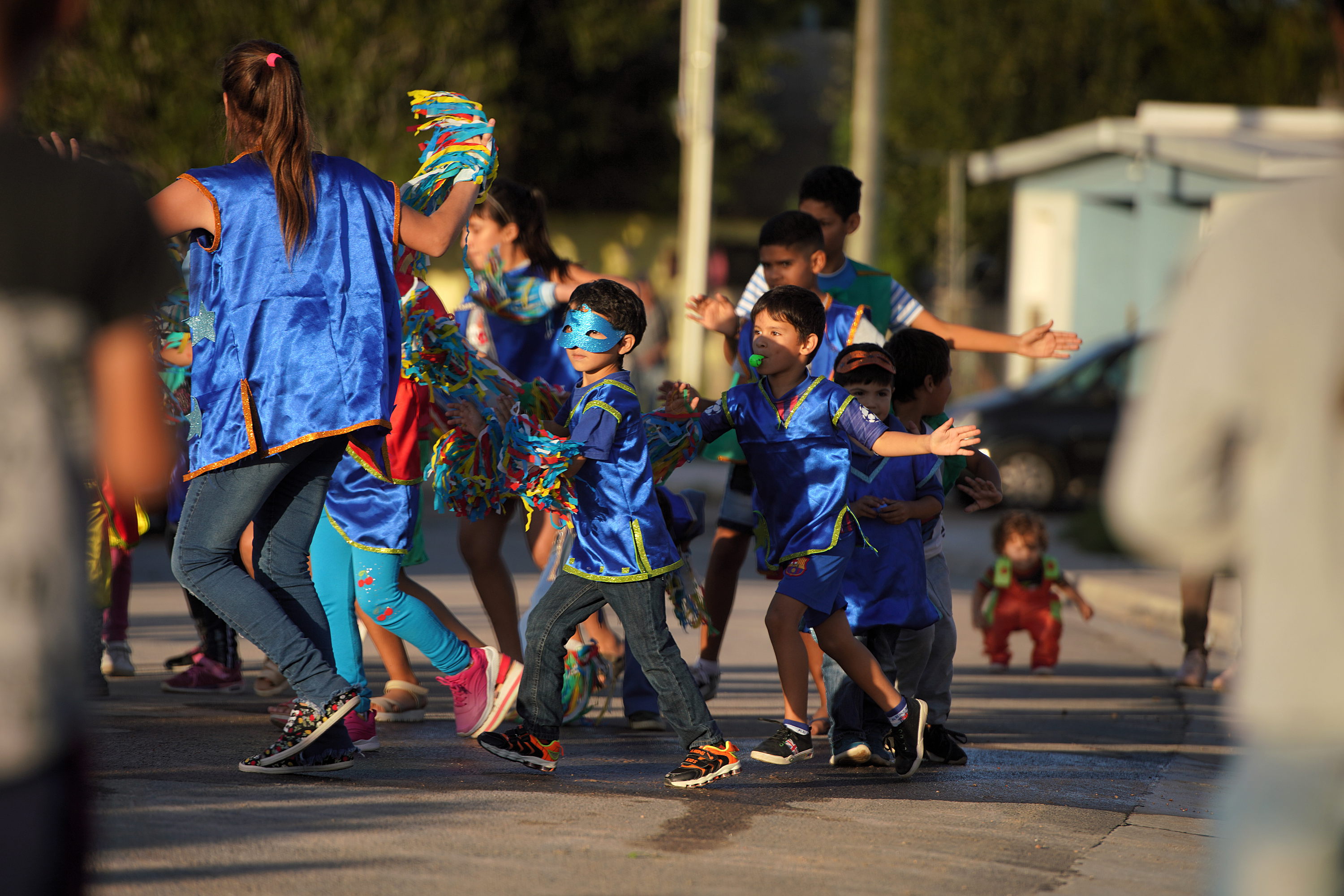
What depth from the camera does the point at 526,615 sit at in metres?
5.41

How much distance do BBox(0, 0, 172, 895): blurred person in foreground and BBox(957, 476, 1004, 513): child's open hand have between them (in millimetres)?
3722

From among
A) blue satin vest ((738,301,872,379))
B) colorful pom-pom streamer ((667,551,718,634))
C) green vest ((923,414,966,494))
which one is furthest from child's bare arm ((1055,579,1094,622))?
colorful pom-pom streamer ((667,551,718,634))

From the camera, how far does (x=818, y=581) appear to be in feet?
16.9

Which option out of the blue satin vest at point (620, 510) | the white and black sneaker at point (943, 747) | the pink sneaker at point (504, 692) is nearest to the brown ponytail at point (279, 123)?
the blue satin vest at point (620, 510)

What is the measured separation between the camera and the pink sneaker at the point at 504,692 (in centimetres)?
546

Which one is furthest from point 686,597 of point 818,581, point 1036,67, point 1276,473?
point 1036,67

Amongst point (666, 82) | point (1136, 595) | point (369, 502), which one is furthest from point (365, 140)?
point (369, 502)

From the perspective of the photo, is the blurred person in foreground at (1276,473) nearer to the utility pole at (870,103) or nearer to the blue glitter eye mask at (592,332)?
the blue glitter eye mask at (592,332)

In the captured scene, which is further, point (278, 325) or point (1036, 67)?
point (1036, 67)

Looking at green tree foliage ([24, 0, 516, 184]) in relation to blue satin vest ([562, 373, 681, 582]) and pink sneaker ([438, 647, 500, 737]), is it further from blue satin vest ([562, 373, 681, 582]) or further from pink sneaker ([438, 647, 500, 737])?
blue satin vest ([562, 373, 681, 582])

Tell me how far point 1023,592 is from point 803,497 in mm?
3124

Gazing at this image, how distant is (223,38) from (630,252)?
33.4 ft

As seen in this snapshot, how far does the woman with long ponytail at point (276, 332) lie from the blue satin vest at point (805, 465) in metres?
1.28

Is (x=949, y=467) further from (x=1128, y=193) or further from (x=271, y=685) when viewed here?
(x=1128, y=193)
